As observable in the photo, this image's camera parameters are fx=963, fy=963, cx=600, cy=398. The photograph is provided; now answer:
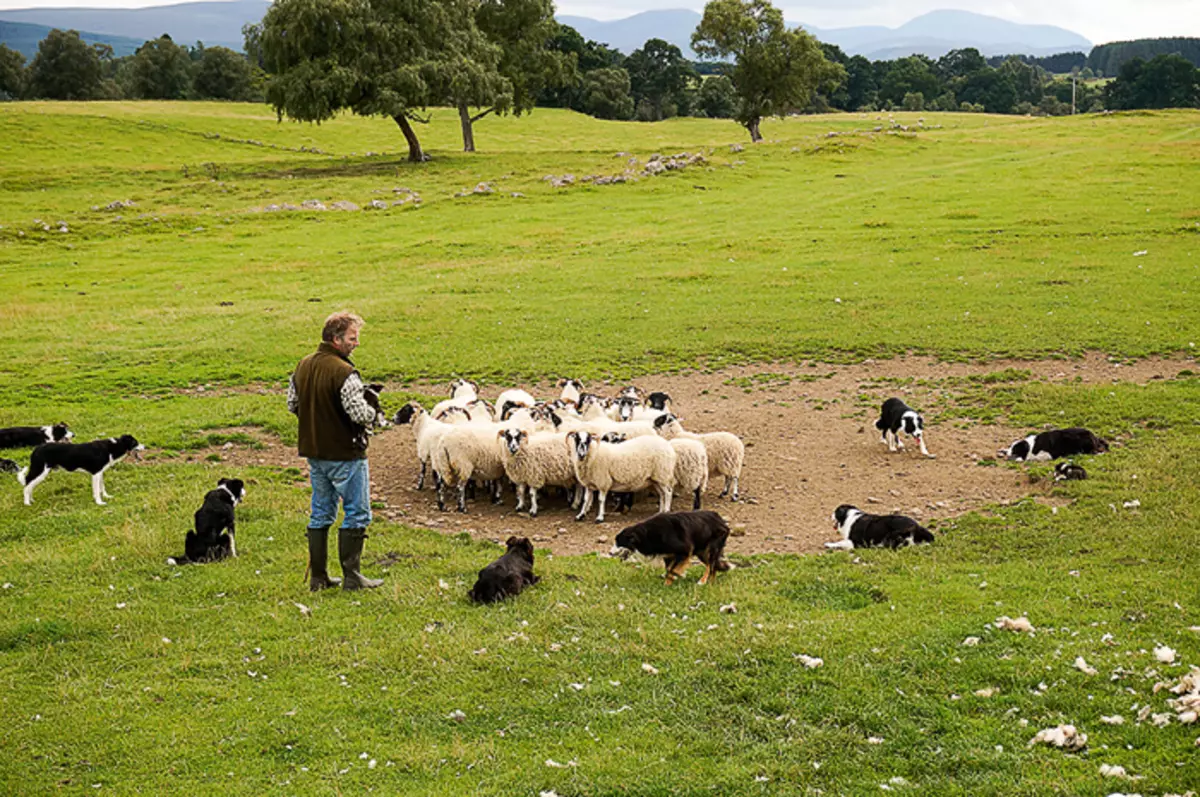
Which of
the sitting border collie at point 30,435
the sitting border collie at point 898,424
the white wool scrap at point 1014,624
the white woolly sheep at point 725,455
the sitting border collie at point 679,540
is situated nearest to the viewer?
the white wool scrap at point 1014,624

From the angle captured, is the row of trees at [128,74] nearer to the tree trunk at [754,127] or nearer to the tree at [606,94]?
the tree at [606,94]

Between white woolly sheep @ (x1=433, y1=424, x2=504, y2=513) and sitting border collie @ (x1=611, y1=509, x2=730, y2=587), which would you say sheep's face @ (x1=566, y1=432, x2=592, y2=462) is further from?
sitting border collie @ (x1=611, y1=509, x2=730, y2=587)

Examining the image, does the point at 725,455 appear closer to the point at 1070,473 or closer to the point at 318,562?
the point at 1070,473

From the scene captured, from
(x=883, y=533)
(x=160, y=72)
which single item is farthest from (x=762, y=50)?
(x=160, y=72)

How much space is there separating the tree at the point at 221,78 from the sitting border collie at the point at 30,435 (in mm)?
108899

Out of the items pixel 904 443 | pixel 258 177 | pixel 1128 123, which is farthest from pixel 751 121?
pixel 904 443

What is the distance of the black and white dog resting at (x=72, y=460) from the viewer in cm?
1344

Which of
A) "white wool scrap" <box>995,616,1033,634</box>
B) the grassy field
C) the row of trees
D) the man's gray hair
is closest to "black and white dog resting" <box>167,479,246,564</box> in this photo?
the grassy field

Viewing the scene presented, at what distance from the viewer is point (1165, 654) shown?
295 inches

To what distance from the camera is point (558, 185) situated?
5191cm

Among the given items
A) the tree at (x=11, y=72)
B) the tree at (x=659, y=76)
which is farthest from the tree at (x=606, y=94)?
the tree at (x=11, y=72)

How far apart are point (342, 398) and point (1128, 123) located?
70.6 m

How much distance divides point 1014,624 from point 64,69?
126 meters

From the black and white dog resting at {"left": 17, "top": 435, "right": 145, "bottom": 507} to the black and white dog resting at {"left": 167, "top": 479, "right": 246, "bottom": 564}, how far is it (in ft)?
10.2
